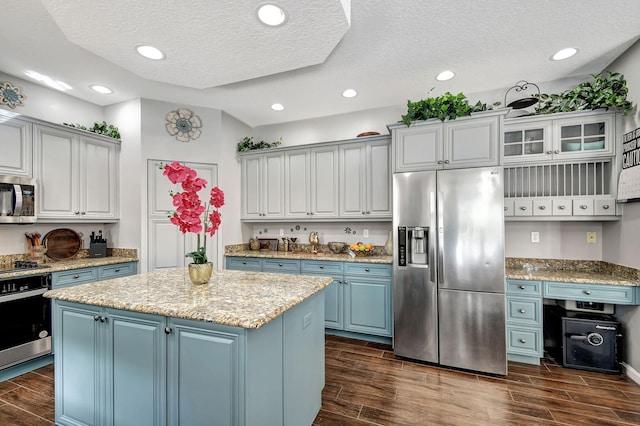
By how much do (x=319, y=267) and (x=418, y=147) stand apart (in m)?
1.80

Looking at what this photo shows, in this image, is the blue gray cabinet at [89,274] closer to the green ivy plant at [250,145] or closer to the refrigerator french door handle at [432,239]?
the green ivy plant at [250,145]

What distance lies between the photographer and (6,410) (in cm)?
209

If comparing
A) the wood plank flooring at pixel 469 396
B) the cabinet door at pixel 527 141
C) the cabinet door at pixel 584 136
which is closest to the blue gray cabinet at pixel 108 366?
the wood plank flooring at pixel 469 396

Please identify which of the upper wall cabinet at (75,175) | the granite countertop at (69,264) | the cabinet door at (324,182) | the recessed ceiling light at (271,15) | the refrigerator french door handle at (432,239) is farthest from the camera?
the cabinet door at (324,182)

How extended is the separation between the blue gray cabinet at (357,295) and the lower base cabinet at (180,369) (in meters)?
1.43

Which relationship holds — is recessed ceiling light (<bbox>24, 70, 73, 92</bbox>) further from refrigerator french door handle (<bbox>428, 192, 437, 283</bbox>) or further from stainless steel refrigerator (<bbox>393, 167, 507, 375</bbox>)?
refrigerator french door handle (<bbox>428, 192, 437, 283</bbox>)

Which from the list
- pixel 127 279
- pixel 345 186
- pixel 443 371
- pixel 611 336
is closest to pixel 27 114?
pixel 127 279

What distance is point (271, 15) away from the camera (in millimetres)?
1896

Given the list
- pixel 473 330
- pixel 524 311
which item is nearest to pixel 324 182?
pixel 473 330

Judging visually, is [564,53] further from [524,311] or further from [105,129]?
[105,129]

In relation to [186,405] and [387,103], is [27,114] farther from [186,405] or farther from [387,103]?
[387,103]

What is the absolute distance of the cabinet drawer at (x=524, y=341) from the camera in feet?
8.86

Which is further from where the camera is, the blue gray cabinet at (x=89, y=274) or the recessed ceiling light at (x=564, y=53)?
the blue gray cabinet at (x=89, y=274)

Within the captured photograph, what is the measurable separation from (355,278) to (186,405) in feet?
7.28
